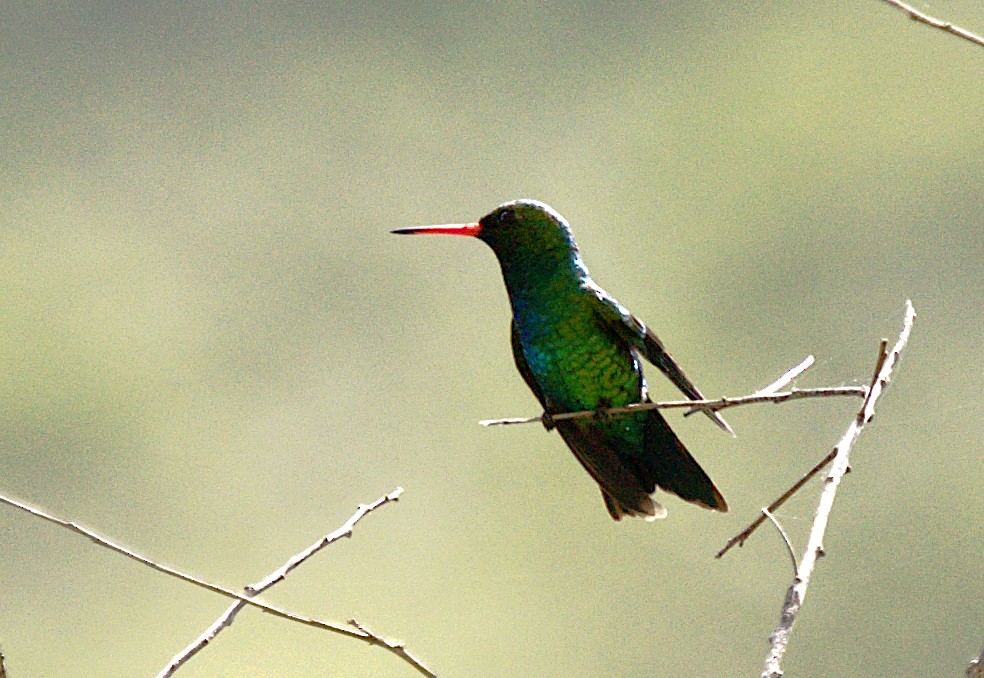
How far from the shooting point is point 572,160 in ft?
60.5

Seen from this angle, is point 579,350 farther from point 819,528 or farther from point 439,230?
point 819,528

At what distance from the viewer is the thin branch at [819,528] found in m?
1.16

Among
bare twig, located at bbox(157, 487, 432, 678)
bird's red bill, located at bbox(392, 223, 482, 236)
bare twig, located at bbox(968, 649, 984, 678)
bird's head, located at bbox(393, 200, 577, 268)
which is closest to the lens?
bare twig, located at bbox(968, 649, 984, 678)

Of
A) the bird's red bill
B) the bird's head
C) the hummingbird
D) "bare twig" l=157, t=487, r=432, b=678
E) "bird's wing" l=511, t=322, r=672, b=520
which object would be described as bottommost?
"bare twig" l=157, t=487, r=432, b=678

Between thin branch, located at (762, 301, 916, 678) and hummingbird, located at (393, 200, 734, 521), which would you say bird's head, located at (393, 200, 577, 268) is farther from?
thin branch, located at (762, 301, 916, 678)

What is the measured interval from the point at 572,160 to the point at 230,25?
453 cm

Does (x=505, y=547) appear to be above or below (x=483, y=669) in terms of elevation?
above

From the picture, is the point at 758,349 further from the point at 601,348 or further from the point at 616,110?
the point at 601,348

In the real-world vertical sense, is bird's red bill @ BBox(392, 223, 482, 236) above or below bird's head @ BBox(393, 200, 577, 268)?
below

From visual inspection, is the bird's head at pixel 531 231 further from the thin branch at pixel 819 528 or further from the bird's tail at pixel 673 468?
the thin branch at pixel 819 528

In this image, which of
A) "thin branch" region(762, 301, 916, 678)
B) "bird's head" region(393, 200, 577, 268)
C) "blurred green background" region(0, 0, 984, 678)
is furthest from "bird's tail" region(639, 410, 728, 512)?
"blurred green background" region(0, 0, 984, 678)

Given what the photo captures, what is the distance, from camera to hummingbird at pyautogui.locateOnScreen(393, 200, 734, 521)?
2.07m

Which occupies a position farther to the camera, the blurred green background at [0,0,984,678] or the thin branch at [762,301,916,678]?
the blurred green background at [0,0,984,678]

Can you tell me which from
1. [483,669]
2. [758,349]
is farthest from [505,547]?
[758,349]
